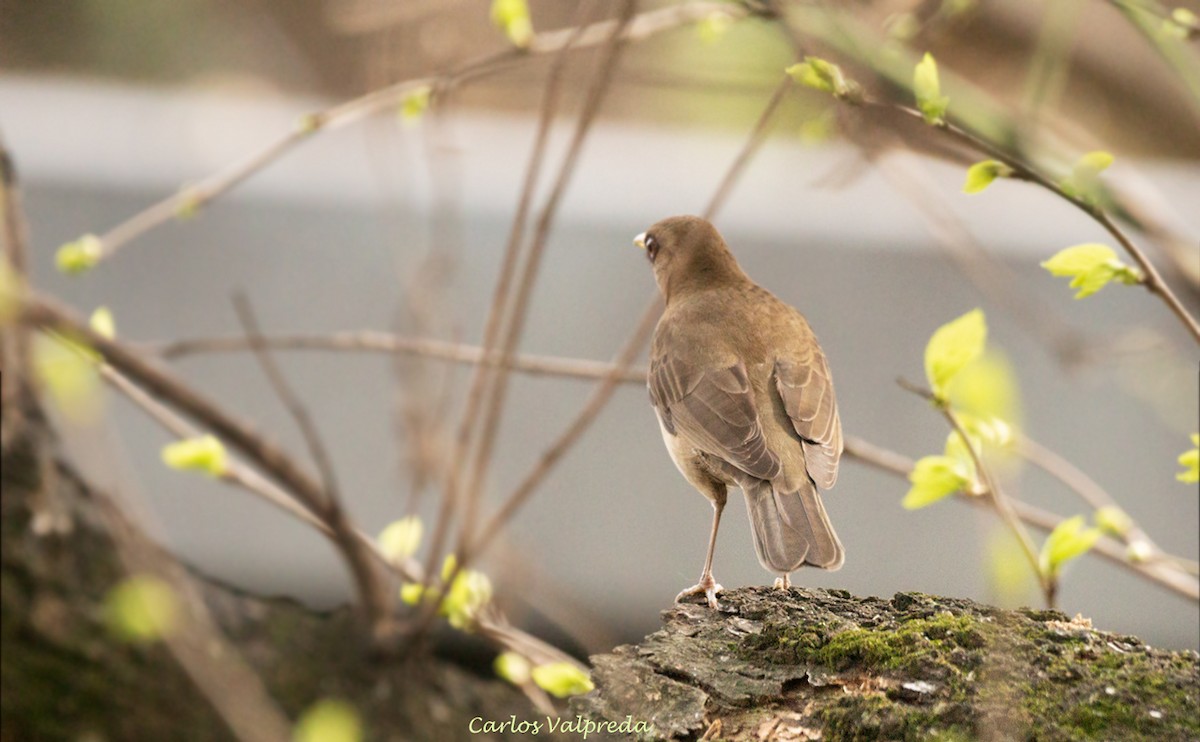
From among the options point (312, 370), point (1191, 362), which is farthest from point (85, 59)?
point (1191, 362)

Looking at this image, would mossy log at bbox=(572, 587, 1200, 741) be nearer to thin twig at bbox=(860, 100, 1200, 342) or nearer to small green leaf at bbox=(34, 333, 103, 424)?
thin twig at bbox=(860, 100, 1200, 342)

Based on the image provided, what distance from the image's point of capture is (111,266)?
163cm

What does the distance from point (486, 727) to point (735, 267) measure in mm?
578

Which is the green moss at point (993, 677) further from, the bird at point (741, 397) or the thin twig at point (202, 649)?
the thin twig at point (202, 649)

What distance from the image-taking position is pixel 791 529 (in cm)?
90

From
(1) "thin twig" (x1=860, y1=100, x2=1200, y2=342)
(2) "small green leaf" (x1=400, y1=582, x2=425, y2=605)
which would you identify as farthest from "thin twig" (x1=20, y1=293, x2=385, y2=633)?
(1) "thin twig" (x1=860, y1=100, x2=1200, y2=342)

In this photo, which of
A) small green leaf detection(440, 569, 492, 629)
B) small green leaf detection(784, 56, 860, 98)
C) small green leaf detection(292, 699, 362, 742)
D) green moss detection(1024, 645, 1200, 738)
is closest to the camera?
green moss detection(1024, 645, 1200, 738)

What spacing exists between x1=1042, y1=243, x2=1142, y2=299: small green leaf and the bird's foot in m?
0.40

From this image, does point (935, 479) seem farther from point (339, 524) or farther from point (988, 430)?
point (339, 524)

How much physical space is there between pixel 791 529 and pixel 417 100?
0.85 m

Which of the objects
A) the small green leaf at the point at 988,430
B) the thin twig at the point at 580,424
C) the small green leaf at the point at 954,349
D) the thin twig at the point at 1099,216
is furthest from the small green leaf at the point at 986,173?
the thin twig at the point at 580,424

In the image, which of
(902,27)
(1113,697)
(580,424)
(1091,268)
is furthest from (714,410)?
(902,27)

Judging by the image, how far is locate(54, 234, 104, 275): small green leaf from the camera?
1334mm

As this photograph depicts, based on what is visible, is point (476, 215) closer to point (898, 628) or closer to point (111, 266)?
point (111, 266)
